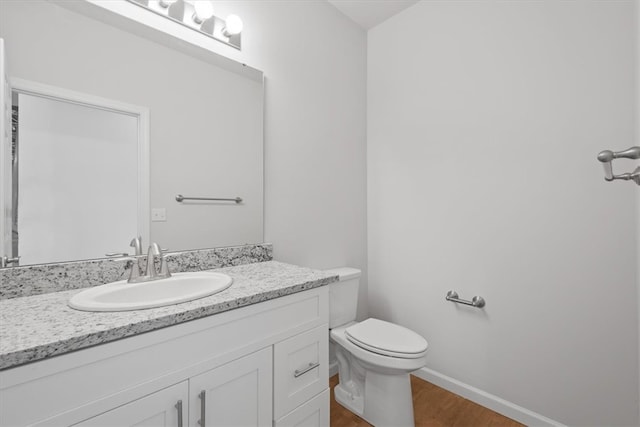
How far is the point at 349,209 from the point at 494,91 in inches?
45.0

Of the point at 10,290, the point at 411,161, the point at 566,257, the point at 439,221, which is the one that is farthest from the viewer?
the point at 411,161

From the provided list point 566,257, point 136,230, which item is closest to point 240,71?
point 136,230

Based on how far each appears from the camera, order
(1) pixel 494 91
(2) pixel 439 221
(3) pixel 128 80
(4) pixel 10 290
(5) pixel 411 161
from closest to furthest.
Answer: (4) pixel 10 290 → (3) pixel 128 80 → (1) pixel 494 91 → (2) pixel 439 221 → (5) pixel 411 161

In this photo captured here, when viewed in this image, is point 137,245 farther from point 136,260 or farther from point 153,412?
point 153,412

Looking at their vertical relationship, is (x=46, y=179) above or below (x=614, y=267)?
above

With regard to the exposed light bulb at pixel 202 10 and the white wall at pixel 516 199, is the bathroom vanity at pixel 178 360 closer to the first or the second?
the white wall at pixel 516 199

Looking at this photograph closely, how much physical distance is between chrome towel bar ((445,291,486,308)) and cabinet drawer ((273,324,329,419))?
37.8 inches

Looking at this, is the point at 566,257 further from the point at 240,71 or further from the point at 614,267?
the point at 240,71

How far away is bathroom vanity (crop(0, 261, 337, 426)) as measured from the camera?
2.10 feet

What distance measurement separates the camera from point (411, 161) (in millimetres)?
2055

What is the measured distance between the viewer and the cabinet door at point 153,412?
2.35 feet

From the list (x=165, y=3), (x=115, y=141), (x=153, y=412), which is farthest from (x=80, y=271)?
(x=165, y=3)

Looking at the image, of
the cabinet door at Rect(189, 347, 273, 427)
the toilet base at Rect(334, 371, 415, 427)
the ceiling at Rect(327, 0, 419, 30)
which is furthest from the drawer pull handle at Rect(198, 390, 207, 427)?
the ceiling at Rect(327, 0, 419, 30)

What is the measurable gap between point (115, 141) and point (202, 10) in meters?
0.74
